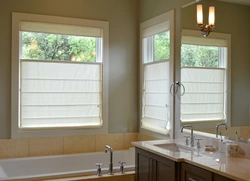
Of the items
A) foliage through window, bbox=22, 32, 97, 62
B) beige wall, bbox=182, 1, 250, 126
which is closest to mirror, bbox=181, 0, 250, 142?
beige wall, bbox=182, 1, 250, 126

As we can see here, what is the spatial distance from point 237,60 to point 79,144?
236cm

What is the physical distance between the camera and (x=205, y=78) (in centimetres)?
309

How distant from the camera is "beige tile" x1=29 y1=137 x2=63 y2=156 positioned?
12.6 feet

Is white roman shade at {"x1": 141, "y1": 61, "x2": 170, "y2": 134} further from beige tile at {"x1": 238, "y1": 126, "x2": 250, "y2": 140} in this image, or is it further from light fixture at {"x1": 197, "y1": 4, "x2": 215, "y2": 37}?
beige tile at {"x1": 238, "y1": 126, "x2": 250, "y2": 140}

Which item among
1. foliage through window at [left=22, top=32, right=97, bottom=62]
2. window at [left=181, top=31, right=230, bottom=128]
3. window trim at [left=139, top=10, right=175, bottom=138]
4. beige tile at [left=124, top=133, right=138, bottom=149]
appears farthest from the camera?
beige tile at [left=124, top=133, right=138, bottom=149]

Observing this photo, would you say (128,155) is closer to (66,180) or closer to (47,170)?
(47,170)

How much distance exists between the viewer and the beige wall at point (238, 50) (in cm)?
261

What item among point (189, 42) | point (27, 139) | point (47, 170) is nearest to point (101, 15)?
point (189, 42)

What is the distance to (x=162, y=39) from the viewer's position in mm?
3881

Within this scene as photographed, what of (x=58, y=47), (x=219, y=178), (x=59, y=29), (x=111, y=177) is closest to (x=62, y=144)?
(x=111, y=177)

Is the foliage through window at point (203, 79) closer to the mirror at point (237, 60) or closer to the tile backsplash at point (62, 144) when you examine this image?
the mirror at point (237, 60)

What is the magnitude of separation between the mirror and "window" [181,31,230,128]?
8cm

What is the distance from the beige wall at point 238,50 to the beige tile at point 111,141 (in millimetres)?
1938

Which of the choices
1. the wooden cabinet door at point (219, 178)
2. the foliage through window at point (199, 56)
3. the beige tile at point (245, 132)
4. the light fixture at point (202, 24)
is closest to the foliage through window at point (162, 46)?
the foliage through window at point (199, 56)
